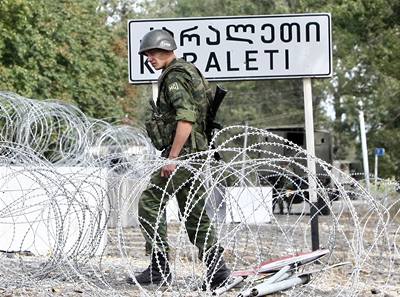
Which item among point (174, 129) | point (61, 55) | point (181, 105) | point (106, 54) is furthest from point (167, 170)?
point (106, 54)

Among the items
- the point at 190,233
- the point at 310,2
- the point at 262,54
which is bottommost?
the point at 190,233

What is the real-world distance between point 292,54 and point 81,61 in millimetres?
16350

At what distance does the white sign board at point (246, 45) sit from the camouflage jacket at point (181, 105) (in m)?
2.09

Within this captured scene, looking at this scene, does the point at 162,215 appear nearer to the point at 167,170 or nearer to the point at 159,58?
the point at 167,170

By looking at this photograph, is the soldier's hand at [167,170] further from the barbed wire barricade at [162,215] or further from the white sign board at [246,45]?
the white sign board at [246,45]

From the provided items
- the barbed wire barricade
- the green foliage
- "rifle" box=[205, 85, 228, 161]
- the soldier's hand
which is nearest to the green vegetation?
the green foliage

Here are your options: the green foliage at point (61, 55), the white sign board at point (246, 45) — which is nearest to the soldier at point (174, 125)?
the white sign board at point (246, 45)

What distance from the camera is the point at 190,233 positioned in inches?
299

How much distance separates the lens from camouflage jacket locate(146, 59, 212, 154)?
7301 mm

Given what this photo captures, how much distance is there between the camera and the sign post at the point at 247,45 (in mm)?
9656

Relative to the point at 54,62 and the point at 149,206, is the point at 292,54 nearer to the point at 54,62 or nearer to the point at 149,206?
the point at 149,206

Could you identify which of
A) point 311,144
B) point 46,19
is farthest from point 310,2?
point 311,144

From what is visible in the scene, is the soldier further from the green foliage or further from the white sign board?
the green foliage

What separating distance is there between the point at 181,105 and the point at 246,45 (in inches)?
102
